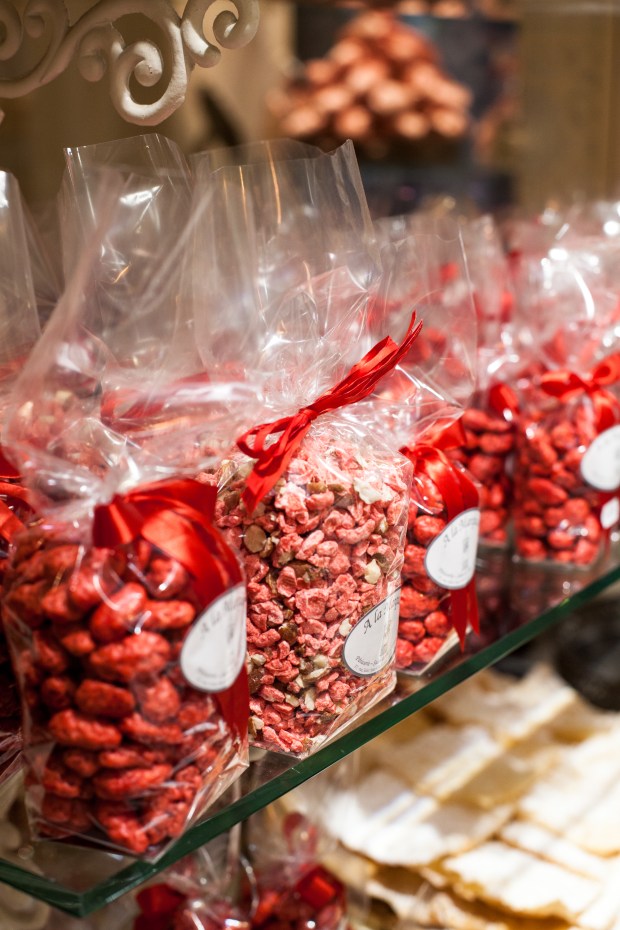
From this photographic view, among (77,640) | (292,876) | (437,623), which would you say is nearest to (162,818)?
(77,640)

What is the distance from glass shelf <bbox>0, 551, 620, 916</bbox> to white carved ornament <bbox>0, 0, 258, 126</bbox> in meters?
0.49

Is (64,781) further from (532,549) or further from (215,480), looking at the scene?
(532,549)

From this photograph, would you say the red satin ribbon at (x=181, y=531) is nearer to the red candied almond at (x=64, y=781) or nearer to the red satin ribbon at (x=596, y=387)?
the red candied almond at (x=64, y=781)

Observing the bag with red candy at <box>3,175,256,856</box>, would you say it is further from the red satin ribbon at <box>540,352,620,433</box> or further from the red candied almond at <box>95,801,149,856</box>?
the red satin ribbon at <box>540,352,620,433</box>

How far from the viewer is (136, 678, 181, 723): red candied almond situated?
22.6 inches

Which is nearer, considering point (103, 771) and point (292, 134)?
point (103, 771)

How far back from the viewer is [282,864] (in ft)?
3.40

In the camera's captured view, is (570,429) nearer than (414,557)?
No

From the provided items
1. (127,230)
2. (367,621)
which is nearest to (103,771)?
(367,621)

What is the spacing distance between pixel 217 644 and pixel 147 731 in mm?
65

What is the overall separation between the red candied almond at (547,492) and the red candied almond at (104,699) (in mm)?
625

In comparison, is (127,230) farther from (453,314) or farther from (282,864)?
(282,864)

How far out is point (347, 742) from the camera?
0.75m

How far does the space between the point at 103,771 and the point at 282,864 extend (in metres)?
0.52
